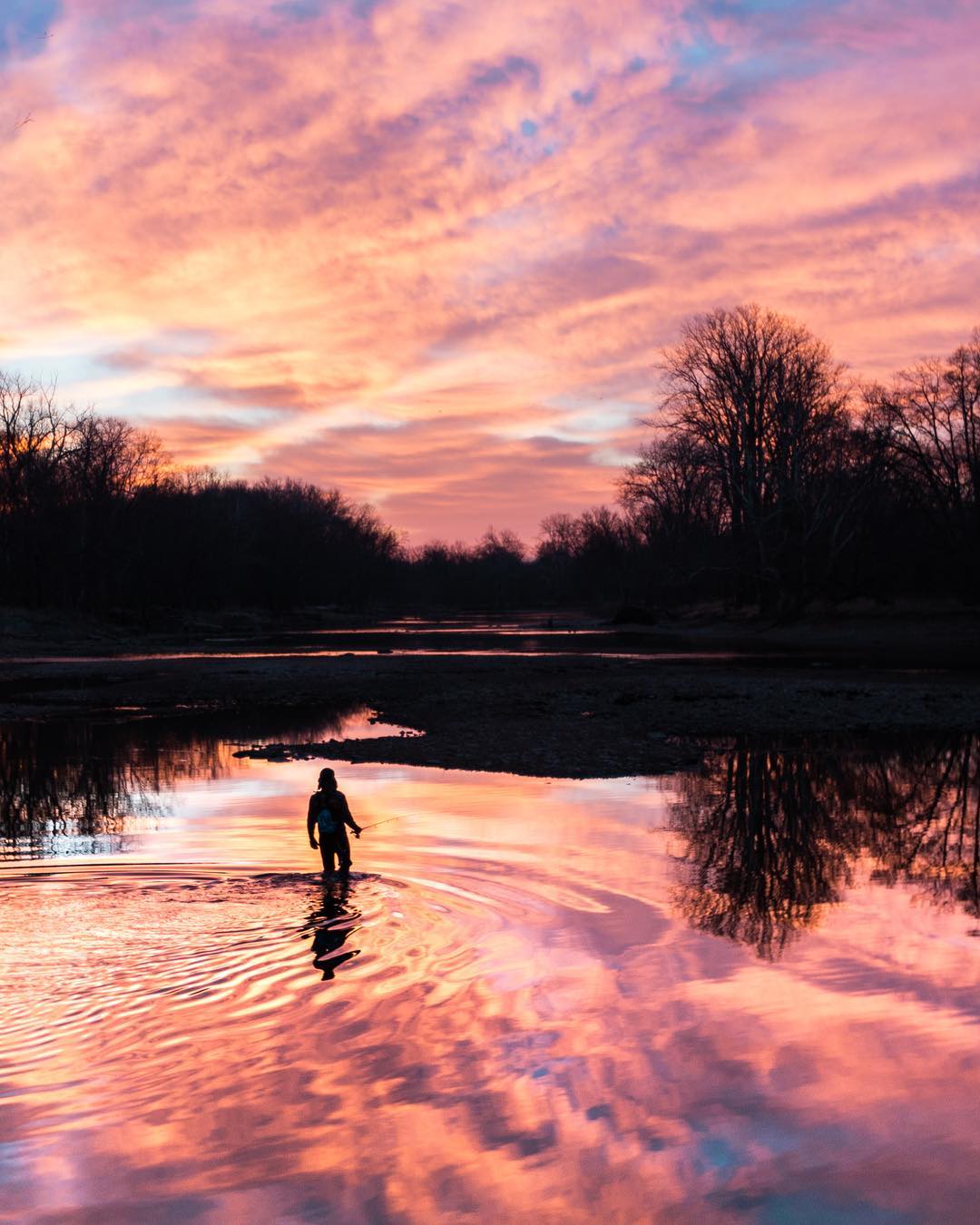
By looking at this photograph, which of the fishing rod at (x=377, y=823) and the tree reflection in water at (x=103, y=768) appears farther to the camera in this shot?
the tree reflection in water at (x=103, y=768)

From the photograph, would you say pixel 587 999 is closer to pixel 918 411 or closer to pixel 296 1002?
pixel 296 1002

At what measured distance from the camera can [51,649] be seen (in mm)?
64375

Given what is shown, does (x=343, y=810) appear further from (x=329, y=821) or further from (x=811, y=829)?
Result: (x=811, y=829)

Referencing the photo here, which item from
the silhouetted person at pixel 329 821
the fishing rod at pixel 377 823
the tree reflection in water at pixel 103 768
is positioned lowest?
the fishing rod at pixel 377 823

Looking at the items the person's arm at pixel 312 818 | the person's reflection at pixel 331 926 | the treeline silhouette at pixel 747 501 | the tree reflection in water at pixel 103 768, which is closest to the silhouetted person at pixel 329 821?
the person's arm at pixel 312 818

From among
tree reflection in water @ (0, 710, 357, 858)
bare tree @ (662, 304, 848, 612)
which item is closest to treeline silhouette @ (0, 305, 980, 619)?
bare tree @ (662, 304, 848, 612)

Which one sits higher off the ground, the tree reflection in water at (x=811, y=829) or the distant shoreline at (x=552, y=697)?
the distant shoreline at (x=552, y=697)

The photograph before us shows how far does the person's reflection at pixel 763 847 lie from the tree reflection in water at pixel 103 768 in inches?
304

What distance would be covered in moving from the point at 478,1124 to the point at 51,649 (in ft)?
205

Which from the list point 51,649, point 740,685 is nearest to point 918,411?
point 740,685

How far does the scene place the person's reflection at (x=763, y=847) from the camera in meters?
11.4

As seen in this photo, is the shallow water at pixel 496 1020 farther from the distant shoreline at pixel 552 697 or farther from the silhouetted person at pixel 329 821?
the distant shoreline at pixel 552 697

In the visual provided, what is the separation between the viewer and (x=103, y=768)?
2250 centimetres

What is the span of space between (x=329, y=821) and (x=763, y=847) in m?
5.66
